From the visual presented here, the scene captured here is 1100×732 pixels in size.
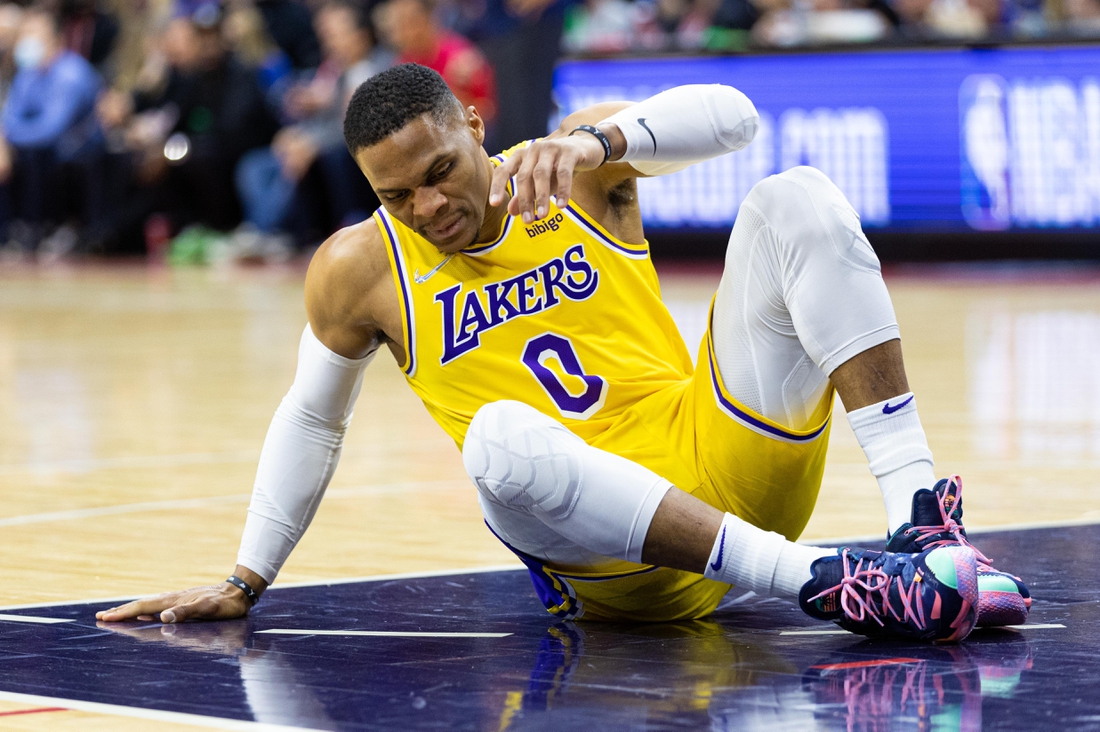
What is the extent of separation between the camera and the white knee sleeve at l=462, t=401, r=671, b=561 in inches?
109

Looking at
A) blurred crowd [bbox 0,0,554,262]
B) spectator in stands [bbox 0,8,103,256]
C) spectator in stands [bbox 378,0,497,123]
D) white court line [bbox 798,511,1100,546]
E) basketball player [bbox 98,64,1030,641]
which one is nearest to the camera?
basketball player [bbox 98,64,1030,641]

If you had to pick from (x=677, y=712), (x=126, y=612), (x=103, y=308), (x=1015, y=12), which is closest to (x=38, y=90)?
(x=103, y=308)

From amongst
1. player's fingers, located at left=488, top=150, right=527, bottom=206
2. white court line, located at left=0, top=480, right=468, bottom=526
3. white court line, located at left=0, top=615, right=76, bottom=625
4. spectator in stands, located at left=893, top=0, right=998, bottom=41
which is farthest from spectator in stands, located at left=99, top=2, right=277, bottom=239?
player's fingers, located at left=488, top=150, right=527, bottom=206

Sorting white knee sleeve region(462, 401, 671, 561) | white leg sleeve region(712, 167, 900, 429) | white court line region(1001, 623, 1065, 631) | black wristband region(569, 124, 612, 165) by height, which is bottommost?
white court line region(1001, 623, 1065, 631)

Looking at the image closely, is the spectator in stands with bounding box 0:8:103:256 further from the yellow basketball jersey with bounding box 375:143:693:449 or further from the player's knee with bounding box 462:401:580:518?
the player's knee with bounding box 462:401:580:518

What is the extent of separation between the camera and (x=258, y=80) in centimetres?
1434

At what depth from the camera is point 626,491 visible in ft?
9.16

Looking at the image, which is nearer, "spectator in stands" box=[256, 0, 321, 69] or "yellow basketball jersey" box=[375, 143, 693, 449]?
"yellow basketball jersey" box=[375, 143, 693, 449]

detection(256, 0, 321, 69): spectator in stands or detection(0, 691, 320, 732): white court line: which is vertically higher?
detection(256, 0, 321, 69): spectator in stands

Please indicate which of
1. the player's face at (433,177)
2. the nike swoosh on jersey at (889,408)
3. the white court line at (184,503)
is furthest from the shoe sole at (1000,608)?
the white court line at (184,503)

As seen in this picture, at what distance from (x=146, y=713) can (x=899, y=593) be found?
1.19 metres

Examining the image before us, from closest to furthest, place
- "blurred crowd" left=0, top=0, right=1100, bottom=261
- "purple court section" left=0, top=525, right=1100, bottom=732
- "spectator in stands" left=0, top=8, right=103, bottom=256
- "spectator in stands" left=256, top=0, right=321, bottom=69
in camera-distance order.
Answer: "purple court section" left=0, top=525, right=1100, bottom=732, "blurred crowd" left=0, top=0, right=1100, bottom=261, "spectator in stands" left=256, top=0, right=321, bottom=69, "spectator in stands" left=0, top=8, right=103, bottom=256

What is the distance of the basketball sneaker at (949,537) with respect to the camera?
276 centimetres

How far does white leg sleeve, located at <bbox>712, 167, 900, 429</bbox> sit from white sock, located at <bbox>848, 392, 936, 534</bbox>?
107 millimetres
